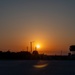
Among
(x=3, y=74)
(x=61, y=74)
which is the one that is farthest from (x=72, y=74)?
(x=3, y=74)

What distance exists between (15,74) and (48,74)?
291cm

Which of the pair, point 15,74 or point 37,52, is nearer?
point 15,74

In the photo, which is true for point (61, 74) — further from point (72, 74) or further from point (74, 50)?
point (74, 50)

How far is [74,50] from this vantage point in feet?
442

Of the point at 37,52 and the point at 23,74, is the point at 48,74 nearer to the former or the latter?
the point at 23,74

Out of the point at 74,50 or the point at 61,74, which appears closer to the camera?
the point at 61,74

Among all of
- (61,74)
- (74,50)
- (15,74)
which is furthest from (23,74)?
(74,50)

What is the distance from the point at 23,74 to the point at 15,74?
2.38 ft

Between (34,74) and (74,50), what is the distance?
105855 millimetres

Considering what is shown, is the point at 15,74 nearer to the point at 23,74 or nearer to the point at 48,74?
the point at 23,74

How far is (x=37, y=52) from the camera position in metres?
138

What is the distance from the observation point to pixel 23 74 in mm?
29953

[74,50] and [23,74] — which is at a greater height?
[74,50]

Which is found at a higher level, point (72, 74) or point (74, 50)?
point (74, 50)
